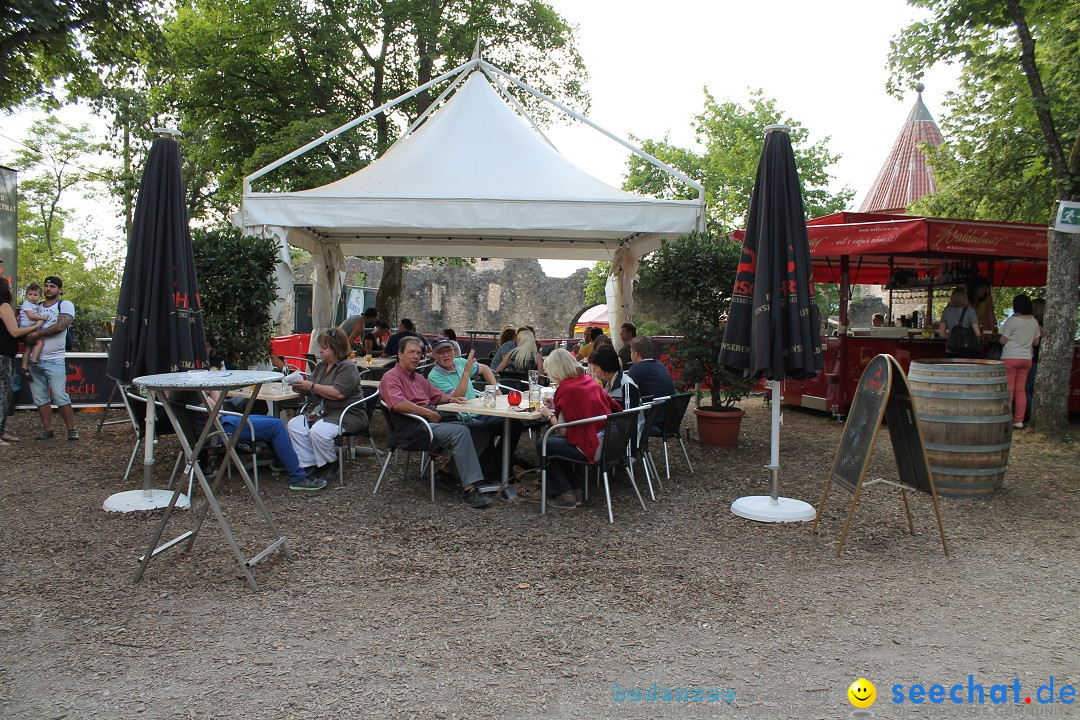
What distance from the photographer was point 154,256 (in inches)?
179

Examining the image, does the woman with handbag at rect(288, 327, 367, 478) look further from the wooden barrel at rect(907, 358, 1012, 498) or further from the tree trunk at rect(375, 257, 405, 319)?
the tree trunk at rect(375, 257, 405, 319)

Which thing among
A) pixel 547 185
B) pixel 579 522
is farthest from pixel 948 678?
pixel 547 185

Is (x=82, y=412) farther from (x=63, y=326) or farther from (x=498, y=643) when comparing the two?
(x=498, y=643)

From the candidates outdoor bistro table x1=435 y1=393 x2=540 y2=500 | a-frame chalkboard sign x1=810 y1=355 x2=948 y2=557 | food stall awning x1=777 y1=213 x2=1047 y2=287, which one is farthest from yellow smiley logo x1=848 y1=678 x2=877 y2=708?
food stall awning x1=777 y1=213 x2=1047 y2=287

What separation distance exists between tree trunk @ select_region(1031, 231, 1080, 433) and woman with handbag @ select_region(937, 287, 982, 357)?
2.18 feet

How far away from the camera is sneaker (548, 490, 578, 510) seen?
4.70 metres

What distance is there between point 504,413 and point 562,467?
566 millimetres

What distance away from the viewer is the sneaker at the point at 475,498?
4625mm

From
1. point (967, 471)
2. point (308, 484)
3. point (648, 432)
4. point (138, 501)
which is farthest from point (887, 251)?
point (138, 501)

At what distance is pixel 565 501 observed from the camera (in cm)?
472

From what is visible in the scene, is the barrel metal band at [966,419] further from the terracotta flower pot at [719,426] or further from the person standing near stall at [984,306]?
the person standing near stall at [984,306]

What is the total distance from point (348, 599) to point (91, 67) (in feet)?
28.9

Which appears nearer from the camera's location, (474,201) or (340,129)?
(474,201)

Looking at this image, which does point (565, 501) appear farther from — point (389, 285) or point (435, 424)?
point (389, 285)
